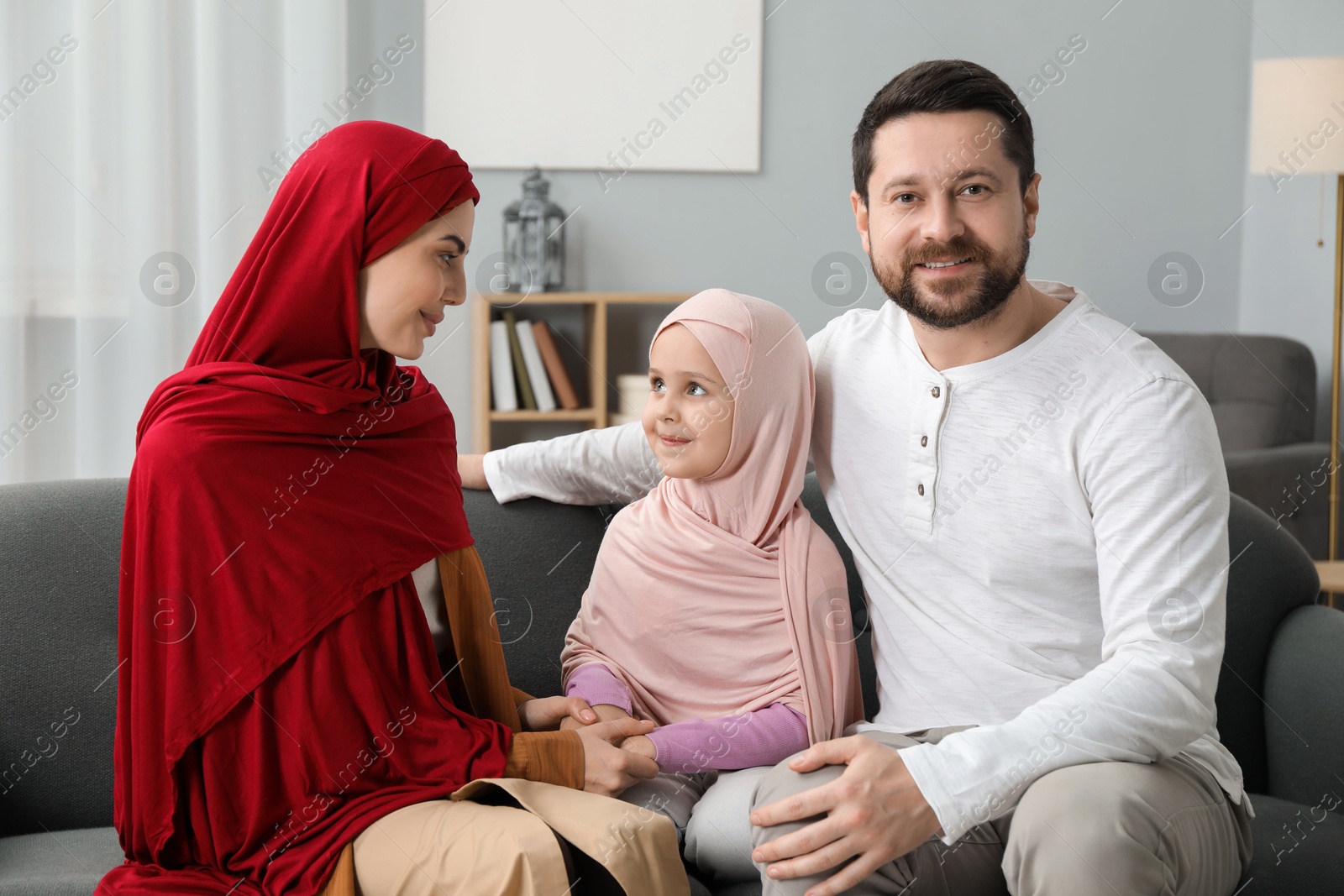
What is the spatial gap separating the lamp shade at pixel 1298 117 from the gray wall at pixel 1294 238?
0.33 m

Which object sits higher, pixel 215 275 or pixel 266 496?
pixel 215 275

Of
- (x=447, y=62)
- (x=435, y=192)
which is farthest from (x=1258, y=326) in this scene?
(x=435, y=192)

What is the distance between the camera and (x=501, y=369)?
366 cm

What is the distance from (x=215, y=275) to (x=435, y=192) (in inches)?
82.6

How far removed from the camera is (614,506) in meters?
1.93

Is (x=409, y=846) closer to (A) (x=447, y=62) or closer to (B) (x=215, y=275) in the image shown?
(B) (x=215, y=275)

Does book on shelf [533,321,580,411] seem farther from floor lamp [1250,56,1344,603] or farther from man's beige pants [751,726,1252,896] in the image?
man's beige pants [751,726,1252,896]

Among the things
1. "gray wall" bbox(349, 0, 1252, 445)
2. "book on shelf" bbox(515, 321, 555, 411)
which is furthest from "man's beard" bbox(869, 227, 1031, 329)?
"gray wall" bbox(349, 0, 1252, 445)

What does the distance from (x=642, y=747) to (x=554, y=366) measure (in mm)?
2373

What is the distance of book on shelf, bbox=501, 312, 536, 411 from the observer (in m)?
3.67

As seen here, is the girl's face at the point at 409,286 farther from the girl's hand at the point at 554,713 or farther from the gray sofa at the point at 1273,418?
the gray sofa at the point at 1273,418

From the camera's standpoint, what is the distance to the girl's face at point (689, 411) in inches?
62.4

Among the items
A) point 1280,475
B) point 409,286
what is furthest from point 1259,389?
point 409,286

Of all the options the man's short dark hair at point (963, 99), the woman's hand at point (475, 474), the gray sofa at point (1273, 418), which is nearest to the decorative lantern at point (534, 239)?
the woman's hand at point (475, 474)
